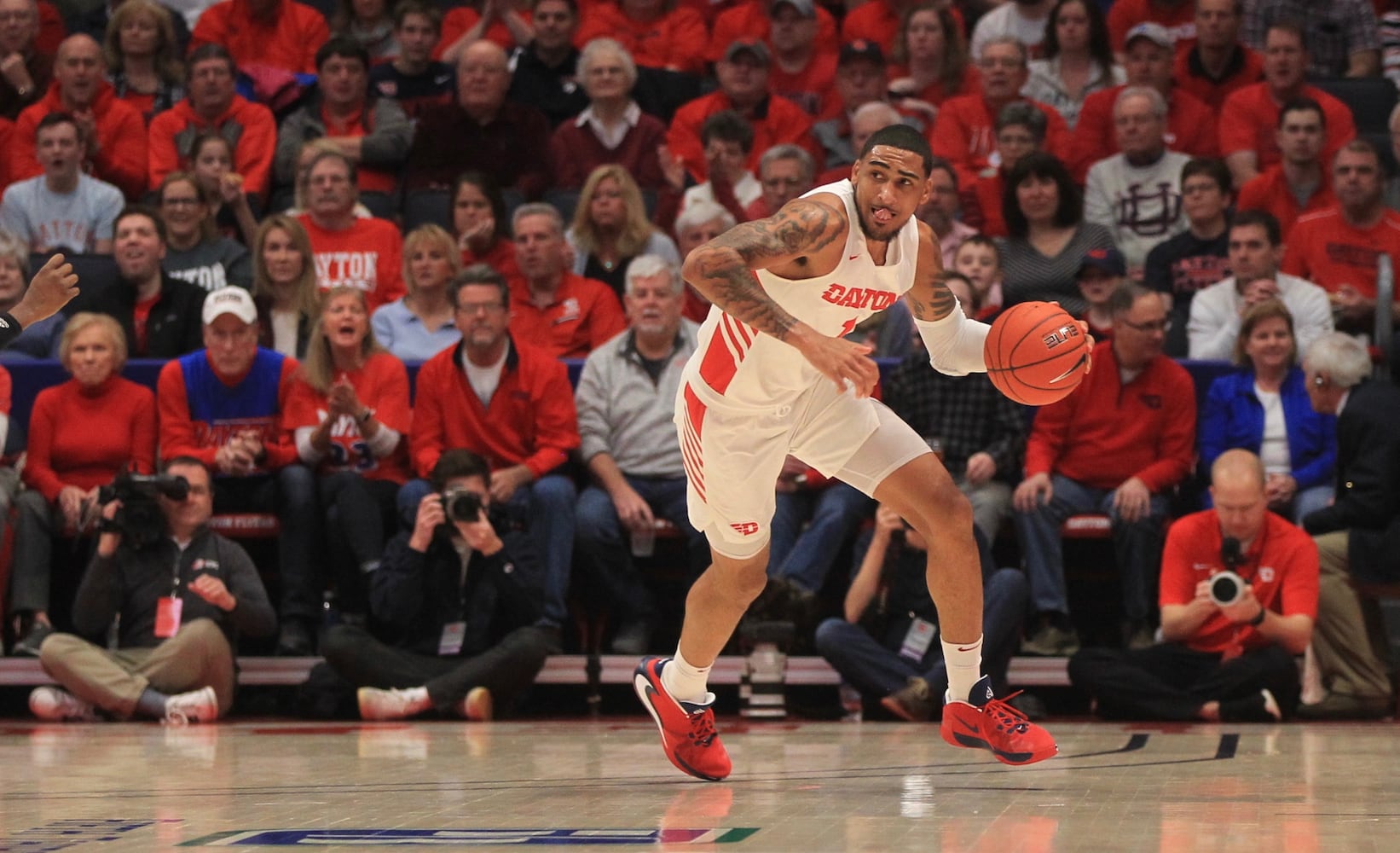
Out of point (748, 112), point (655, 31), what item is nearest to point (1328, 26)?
point (748, 112)

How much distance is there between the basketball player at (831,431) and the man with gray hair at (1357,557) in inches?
119

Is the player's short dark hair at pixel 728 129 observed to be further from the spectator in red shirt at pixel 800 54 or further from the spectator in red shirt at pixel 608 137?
the spectator in red shirt at pixel 800 54

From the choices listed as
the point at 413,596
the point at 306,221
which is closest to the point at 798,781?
the point at 413,596

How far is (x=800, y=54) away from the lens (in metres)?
12.0

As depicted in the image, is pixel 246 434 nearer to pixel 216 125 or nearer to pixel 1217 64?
pixel 216 125

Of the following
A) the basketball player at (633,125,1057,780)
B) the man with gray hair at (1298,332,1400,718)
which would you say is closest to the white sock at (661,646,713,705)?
the basketball player at (633,125,1057,780)

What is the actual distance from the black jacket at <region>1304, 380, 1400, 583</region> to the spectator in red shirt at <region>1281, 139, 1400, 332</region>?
4.39 feet

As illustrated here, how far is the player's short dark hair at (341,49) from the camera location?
1117cm

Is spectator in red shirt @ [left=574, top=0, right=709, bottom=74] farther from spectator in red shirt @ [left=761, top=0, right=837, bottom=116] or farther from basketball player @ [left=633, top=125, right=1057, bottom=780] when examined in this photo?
basketball player @ [left=633, top=125, right=1057, bottom=780]

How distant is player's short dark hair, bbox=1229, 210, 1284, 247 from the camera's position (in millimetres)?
9188

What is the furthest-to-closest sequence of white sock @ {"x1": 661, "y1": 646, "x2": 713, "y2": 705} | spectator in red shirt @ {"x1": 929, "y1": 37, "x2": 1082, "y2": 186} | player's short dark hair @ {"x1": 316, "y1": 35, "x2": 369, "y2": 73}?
1. player's short dark hair @ {"x1": 316, "y1": 35, "x2": 369, "y2": 73}
2. spectator in red shirt @ {"x1": 929, "y1": 37, "x2": 1082, "y2": 186}
3. white sock @ {"x1": 661, "y1": 646, "x2": 713, "y2": 705}

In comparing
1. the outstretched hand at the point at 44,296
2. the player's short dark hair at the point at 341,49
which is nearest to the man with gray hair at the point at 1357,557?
the outstretched hand at the point at 44,296

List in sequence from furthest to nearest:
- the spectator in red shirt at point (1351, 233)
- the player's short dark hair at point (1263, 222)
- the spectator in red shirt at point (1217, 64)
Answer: the spectator in red shirt at point (1217, 64) → the spectator in red shirt at point (1351, 233) → the player's short dark hair at point (1263, 222)

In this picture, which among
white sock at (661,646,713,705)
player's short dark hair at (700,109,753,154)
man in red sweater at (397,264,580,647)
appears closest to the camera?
white sock at (661,646,713,705)
